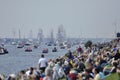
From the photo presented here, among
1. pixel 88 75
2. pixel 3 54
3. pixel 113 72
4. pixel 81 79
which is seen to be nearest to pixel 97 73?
pixel 88 75

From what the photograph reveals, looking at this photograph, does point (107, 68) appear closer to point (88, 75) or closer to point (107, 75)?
point (107, 75)

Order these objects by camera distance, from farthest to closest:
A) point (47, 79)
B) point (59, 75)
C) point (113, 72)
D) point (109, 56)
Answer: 1. point (109, 56)
2. point (59, 75)
3. point (113, 72)
4. point (47, 79)

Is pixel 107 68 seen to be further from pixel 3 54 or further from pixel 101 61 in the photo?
pixel 3 54

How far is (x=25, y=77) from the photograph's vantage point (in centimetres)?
2741

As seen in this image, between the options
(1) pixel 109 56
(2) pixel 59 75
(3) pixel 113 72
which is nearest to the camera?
(3) pixel 113 72

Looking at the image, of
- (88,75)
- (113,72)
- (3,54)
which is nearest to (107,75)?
(113,72)

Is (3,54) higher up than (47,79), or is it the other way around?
(47,79)

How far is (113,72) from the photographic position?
87.0 ft

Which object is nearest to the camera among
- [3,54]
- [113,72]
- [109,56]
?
[113,72]

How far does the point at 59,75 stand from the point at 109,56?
6802 mm

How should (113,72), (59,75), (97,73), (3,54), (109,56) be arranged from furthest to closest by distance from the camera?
1. (3,54)
2. (109,56)
3. (59,75)
4. (113,72)
5. (97,73)

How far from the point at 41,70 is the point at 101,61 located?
4215mm

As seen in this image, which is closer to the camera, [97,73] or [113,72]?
[97,73]

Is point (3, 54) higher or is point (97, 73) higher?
point (97, 73)
